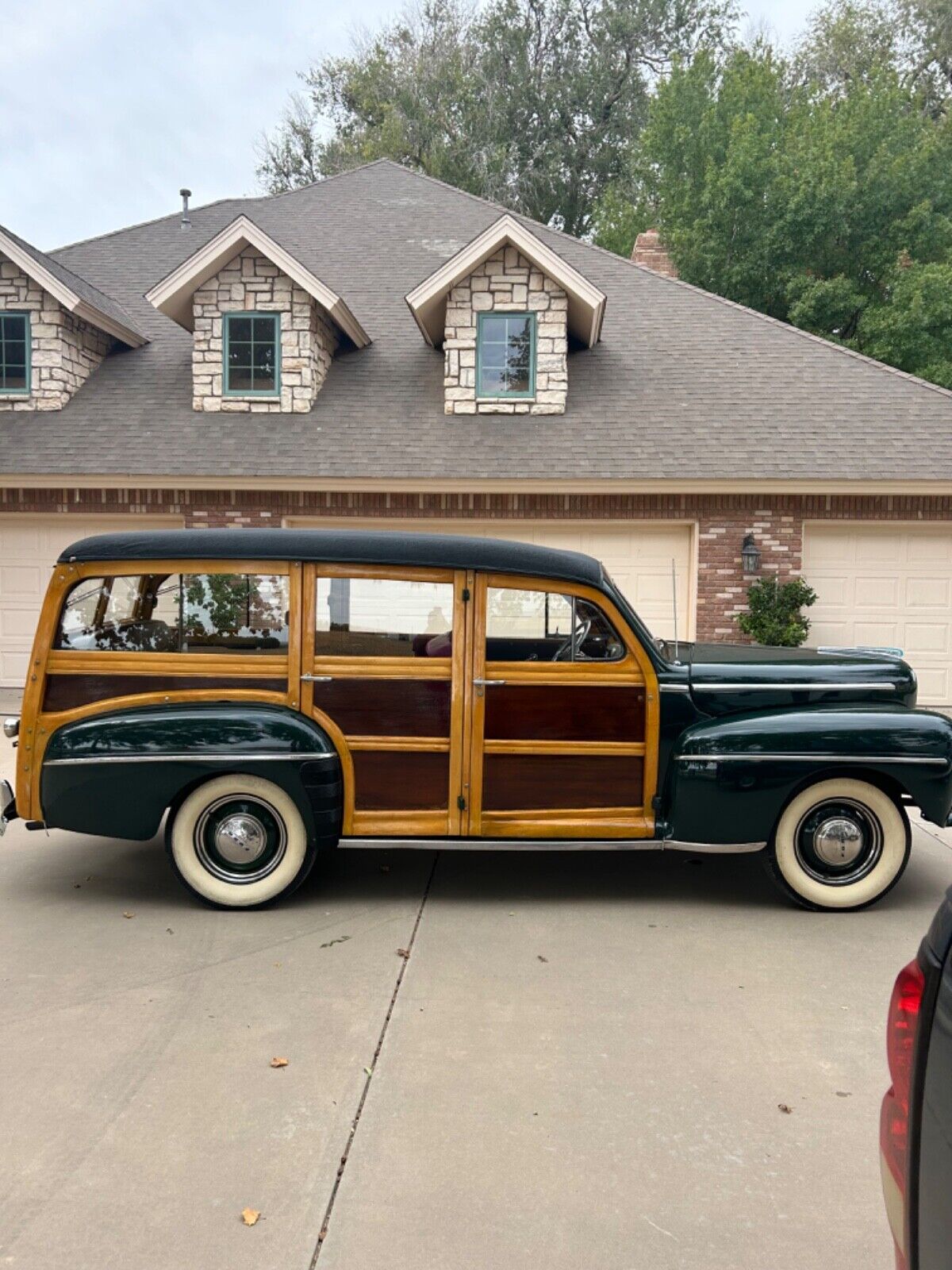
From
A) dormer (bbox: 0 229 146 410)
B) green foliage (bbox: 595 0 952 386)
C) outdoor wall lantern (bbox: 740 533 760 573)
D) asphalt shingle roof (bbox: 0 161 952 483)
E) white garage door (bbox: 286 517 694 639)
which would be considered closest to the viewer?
outdoor wall lantern (bbox: 740 533 760 573)

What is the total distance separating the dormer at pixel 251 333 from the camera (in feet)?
42.0

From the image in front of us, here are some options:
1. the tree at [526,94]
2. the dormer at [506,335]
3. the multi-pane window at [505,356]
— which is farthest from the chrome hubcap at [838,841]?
the tree at [526,94]

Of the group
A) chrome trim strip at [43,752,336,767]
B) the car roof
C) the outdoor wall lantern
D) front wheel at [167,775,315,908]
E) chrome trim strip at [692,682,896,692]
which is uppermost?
the outdoor wall lantern

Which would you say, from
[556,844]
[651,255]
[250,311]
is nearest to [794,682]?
[556,844]

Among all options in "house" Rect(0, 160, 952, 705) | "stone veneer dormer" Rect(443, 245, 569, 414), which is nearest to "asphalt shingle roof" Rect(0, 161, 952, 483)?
"house" Rect(0, 160, 952, 705)

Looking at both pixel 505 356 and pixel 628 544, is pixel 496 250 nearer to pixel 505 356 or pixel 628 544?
pixel 505 356

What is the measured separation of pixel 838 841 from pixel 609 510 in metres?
7.08

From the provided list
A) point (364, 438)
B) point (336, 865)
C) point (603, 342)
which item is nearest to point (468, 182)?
point (603, 342)

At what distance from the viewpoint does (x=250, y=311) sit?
12820 mm

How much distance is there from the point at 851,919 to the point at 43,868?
4706 millimetres

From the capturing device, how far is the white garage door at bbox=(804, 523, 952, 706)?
39.2 feet

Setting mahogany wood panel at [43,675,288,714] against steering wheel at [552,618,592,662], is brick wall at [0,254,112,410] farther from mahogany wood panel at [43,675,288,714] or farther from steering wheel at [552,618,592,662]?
steering wheel at [552,618,592,662]

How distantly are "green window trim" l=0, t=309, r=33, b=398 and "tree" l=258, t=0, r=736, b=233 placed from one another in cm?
1998

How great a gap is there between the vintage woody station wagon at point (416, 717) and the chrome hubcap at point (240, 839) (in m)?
0.01
